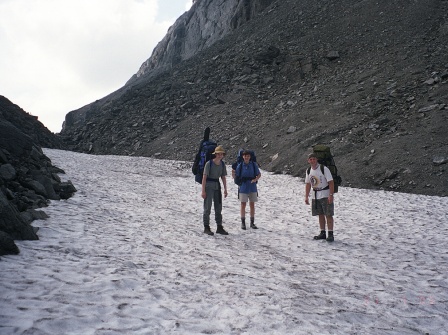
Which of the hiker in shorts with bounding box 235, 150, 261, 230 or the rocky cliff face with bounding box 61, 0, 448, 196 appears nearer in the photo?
the hiker in shorts with bounding box 235, 150, 261, 230

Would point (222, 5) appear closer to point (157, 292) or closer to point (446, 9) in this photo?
point (446, 9)

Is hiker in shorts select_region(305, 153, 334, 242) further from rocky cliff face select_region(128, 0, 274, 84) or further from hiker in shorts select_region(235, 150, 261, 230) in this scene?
rocky cliff face select_region(128, 0, 274, 84)

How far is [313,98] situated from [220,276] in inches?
1150

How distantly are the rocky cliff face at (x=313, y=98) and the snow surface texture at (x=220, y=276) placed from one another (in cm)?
987

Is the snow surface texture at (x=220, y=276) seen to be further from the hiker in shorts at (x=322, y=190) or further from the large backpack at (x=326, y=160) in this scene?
the large backpack at (x=326, y=160)

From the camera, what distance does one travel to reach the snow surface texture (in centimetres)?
424

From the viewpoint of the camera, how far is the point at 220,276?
5.99 meters

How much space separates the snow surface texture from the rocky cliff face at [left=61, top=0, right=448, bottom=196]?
32.4 feet

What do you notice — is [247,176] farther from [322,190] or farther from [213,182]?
[322,190]

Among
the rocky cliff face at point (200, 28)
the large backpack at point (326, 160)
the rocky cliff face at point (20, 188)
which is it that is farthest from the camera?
the rocky cliff face at point (200, 28)

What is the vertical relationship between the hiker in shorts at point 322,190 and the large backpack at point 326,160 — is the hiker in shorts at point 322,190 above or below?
below

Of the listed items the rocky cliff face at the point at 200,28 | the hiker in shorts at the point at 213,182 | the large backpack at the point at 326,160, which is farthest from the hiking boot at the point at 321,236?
the rocky cliff face at the point at 200,28

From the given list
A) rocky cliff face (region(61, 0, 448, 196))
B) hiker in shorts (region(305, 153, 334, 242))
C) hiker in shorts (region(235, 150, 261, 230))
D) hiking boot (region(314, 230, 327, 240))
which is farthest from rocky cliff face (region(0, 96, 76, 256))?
rocky cliff face (region(61, 0, 448, 196))

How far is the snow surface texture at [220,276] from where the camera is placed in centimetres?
424
